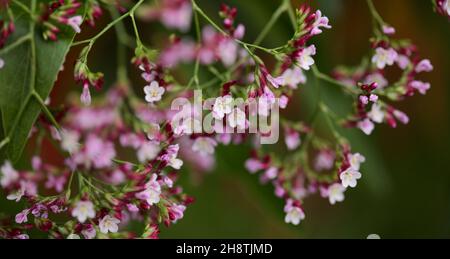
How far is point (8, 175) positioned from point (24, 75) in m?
0.12

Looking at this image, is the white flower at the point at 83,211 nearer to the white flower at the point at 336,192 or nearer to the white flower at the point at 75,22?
the white flower at the point at 75,22

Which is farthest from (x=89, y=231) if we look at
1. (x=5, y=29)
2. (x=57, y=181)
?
(x=5, y=29)

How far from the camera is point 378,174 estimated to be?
4.00ft

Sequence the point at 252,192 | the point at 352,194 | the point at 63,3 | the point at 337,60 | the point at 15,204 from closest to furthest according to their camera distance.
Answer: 1. the point at 63,3
2. the point at 15,204
3. the point at 252,192
4. the point at 337,60
5. the point at 352,194

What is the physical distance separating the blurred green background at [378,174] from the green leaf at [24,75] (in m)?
0.50

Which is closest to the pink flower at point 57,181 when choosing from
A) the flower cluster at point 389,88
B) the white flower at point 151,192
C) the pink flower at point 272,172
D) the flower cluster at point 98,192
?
the flower cluster at point 98,192

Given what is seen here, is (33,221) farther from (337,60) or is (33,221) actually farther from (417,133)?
(417,133)

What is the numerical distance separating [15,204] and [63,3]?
300 millimetres

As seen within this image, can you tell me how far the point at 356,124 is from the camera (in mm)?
891

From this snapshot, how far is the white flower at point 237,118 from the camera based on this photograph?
0.73 meters

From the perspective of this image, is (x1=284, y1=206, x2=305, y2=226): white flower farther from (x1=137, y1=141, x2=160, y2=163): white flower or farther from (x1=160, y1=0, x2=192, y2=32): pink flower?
(x1=160, y1=0, x2=192, y2=32): pink flower

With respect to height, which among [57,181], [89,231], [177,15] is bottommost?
[89,231]

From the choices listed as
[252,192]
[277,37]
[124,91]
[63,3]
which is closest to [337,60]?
[277,37]

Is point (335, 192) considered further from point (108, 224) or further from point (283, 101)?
point (108, 224)
